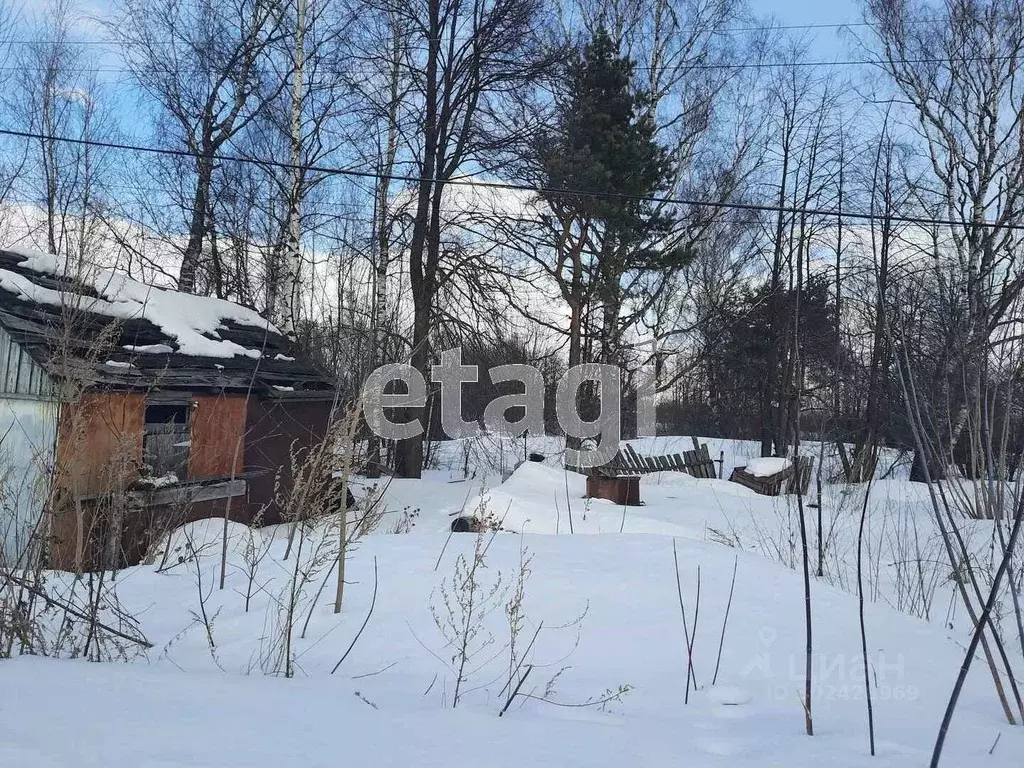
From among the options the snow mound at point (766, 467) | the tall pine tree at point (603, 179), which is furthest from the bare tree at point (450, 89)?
the snow mound at point (766, 467)

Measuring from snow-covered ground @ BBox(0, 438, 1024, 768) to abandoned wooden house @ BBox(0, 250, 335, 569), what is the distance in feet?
6.25

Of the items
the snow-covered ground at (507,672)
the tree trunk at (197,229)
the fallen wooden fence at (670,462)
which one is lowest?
the snow-covered ground at (507,672)

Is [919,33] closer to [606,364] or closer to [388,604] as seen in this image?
[606,364]

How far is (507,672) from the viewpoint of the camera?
3.44m

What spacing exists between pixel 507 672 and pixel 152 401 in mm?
6377

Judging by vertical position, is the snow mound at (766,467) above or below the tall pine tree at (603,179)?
below

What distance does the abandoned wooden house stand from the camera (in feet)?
22.7

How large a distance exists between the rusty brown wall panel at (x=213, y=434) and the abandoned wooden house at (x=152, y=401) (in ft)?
0.06

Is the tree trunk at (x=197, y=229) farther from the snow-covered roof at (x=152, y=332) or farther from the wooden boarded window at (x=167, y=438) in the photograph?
the wooden boarded window at (x=167, y=438)

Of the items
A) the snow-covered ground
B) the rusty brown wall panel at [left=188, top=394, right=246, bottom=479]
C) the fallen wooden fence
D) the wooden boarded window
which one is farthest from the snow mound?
the wooden boarded window

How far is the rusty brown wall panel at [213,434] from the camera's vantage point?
913 centimetres

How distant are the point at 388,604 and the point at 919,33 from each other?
15803 millimetres

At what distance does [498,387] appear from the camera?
17.3 metres

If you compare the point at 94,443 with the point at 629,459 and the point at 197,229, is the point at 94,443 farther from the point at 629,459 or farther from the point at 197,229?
the point at 629,459
